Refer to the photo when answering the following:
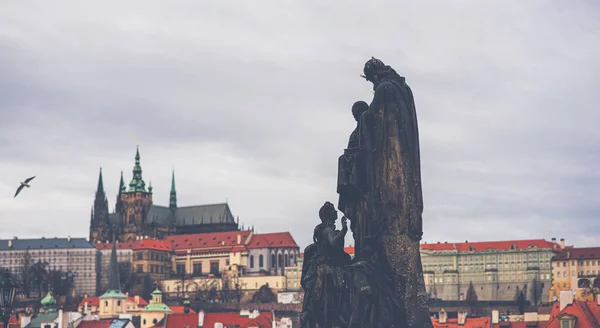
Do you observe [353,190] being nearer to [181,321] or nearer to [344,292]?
[344,292]

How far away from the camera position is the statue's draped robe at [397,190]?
18609mm

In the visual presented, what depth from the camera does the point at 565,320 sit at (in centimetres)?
5647

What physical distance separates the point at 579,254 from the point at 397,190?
178 m

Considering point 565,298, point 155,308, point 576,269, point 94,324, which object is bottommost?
point 94,324

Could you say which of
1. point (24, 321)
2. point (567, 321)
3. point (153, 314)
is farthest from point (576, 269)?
point (567, 321)

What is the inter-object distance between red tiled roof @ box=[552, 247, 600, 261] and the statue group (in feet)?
575

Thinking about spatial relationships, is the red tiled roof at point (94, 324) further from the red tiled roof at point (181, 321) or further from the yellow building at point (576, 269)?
the yellow building at point (576, 269)

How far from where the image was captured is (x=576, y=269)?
191250 millimetres

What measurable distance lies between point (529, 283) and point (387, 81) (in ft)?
588

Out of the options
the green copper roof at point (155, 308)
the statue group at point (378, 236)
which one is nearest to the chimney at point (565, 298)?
the statue group at point (378, 236)

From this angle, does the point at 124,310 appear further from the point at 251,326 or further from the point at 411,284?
the point at 411,284

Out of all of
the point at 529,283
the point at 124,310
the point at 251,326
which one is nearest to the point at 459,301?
the point at 529,283

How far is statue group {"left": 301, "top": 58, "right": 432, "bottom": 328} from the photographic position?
60.9ft

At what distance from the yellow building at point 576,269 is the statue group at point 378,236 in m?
170
